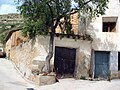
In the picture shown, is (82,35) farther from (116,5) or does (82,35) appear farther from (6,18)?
(6,18)

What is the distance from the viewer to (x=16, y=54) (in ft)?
85.1

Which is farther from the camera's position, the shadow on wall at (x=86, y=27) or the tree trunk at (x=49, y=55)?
the shadow on wall at (x=86, y=27)

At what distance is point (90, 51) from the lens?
73.1 ft

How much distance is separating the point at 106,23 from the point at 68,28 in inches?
150

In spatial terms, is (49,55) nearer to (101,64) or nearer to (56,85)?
(56,85)

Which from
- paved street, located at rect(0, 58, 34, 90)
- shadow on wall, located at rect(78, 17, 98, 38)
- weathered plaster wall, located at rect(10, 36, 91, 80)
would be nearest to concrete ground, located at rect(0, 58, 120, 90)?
paved street, located at rect(0, 58, 34, 90)

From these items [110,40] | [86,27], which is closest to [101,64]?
[110,40]

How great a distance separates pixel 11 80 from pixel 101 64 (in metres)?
7.53

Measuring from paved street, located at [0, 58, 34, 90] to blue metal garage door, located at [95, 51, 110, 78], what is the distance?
A: 6250mm

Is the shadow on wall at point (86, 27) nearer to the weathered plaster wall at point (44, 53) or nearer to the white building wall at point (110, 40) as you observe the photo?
the white building wall at point (110, 40)

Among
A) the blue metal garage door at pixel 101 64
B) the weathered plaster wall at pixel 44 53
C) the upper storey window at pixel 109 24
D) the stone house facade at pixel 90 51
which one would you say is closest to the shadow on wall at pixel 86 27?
the stone house facade at pixel 90 51

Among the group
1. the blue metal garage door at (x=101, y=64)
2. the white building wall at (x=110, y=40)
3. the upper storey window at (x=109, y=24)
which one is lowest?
the blue metal garage door at (x=101, y=64)

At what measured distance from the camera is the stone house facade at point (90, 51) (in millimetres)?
21562

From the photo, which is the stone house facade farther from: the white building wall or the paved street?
the paved street
